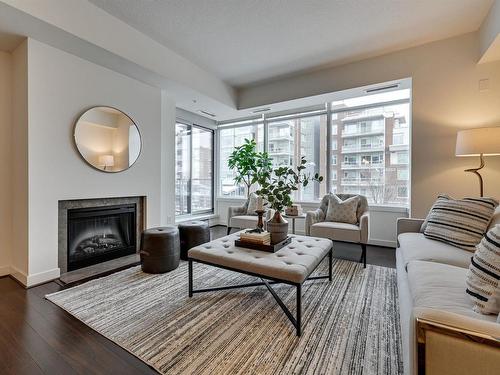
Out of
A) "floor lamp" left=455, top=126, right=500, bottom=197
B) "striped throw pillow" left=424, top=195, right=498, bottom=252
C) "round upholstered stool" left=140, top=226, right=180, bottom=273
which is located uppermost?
"floor lamp" left=455, top=126, right=500, bottom=197

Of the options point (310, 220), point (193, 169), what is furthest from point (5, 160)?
point (310, 220)

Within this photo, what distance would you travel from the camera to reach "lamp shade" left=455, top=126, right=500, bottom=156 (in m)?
2.45

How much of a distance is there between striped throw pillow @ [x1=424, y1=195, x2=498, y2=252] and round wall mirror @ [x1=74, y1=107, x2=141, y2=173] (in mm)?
3665

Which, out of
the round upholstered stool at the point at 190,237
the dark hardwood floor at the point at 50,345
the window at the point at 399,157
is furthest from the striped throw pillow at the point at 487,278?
the window at the point at 399,157

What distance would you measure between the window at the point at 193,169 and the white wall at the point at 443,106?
11.5 feet

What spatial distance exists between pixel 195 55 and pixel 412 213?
12.4ft

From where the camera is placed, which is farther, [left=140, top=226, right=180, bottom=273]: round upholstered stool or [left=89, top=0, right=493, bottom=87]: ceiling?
[left=140, top=226, right=180, bottom=273]: round upholstered stool

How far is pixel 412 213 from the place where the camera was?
10.9 feet

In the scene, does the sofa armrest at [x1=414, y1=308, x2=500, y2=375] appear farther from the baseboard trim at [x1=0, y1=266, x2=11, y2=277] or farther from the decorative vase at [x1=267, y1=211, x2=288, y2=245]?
the baseboard trim at [x1=0, y1=266, x2=11, y2=277]

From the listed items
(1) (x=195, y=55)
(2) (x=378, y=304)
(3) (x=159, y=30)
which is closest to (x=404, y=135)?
(2) (x=378, y=304)

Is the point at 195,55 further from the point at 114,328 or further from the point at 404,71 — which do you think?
the point at 114,328

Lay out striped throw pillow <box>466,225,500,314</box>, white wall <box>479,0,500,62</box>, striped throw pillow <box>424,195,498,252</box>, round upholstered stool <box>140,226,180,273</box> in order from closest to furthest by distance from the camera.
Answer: striped throw pillow <box>466,225,500,314</box>, striped throw pillow <box>424,195,498,252</box>, white wall <box>479,0,500,62</box>, round upholstered stool <box>140,226,180,273</box>

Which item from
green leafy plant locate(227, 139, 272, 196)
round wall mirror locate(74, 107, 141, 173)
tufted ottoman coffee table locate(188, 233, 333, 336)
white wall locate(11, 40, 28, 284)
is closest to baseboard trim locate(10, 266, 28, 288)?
white wall locate(11, 40, 28, 284)

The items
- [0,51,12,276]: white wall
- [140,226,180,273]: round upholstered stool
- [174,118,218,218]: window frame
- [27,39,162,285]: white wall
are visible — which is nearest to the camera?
[27,39,162,285]: white wall
